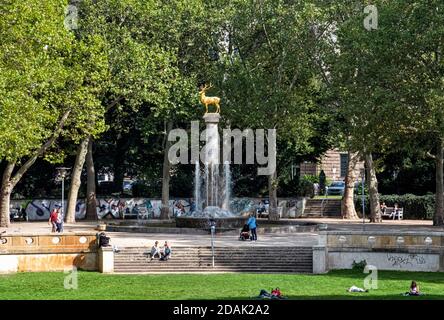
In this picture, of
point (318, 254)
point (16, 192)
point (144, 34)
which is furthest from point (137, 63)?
point (318, 254)

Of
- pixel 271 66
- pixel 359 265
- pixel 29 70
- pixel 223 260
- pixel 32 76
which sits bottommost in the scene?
pixel 359 265

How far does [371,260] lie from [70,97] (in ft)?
77.3

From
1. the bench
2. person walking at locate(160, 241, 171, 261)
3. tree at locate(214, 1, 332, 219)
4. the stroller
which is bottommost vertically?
person walking at locate(160, 241, 171, 261)

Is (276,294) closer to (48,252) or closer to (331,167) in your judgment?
(48,252)

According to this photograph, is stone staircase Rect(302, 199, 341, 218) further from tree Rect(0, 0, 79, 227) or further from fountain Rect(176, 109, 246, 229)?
tree Rect(0, 0, 79, 227)

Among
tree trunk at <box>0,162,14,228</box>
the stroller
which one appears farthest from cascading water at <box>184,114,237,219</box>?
tree trunk at <box>0,162,14,228</box>

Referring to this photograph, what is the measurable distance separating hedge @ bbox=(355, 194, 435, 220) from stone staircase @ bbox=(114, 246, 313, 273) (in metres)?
31.5

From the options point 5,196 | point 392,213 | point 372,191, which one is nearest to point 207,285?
point 5,196

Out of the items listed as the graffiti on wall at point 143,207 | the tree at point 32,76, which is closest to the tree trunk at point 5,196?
the tree at point 32,76

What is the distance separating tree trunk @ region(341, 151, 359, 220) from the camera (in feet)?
228

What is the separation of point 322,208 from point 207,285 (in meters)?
40.3

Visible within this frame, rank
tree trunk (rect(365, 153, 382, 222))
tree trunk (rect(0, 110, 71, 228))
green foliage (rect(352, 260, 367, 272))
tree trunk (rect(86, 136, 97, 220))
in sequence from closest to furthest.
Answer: green foliage (rect(352, 260, 367, 272)) → tree trunk (rect(0, 110, 71, 228)) → tree trunk (rect(365, 153, 382, 222)) → tree trunk (rect(86, 136, 97, 220))

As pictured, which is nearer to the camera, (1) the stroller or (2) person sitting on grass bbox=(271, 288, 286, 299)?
(2) person sitting on grass bbox=(271, 288, 286, 299)

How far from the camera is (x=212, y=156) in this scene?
5794 centimetres
